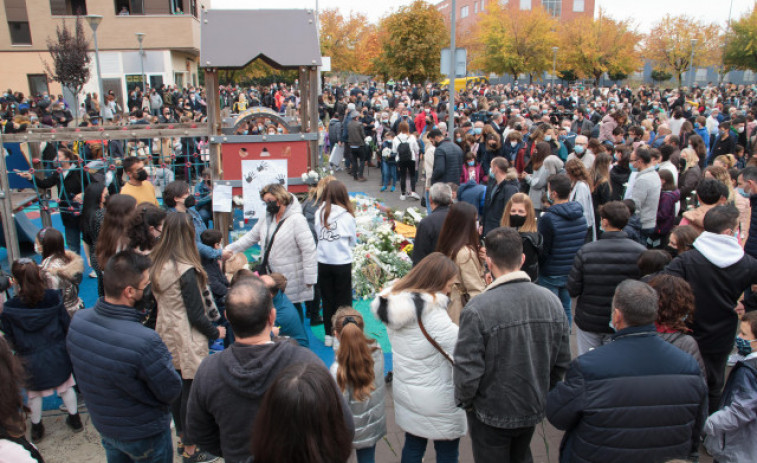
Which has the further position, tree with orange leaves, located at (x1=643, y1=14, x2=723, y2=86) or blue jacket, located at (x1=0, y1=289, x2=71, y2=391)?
tree with orange leaves, located at (x1=643, y1=14, x2=723, y2=86)

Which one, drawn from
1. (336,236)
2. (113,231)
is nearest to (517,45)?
(336,236)

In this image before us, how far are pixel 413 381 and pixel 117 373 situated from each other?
1.67 m

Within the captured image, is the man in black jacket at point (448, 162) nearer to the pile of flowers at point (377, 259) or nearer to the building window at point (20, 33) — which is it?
the pile of flowers at point (377, 259)

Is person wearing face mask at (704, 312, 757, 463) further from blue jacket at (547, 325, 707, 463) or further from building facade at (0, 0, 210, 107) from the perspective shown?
building facade at (0, 0, 210, 107)

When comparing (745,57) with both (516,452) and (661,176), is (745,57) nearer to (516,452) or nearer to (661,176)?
(661,176)

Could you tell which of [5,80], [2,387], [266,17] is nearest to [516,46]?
[5,80]

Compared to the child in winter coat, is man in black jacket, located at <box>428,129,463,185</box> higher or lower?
higher

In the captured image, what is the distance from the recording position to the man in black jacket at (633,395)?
255 cm

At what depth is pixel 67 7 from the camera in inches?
1288

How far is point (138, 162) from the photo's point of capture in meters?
6.09

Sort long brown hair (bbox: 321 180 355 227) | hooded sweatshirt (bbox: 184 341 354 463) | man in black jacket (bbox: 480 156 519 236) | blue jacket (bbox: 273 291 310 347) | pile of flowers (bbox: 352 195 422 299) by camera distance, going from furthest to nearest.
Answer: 1. pile of flowers (bbox: 352 195 422 299)
2. man in black jacket (bbox: 480 156 519 236)
3. long brown hair (bbox: 321 180 355 227)
4. blue jacket (bbox: 273 291 310 347)
5. hooded sweatshirt (bbox: 184 341 354 463)

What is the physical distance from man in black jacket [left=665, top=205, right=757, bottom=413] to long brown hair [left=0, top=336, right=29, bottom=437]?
410cm

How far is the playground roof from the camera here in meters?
7.25

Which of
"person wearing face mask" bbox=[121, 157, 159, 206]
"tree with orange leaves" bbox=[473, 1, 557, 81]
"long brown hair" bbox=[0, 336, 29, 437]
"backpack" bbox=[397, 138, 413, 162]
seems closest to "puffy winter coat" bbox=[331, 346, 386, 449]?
"long brown hair" bbox=[0, 336, 29, 437]
